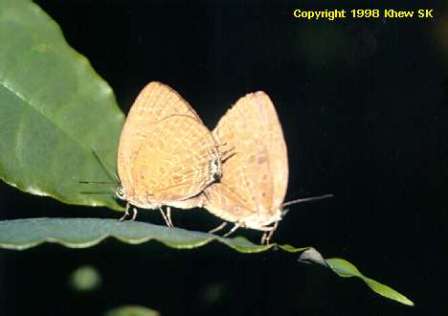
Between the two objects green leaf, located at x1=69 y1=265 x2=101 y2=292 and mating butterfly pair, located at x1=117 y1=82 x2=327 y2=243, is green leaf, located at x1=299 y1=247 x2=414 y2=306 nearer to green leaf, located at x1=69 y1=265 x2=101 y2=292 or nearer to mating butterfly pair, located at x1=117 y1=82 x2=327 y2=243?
green leaf, located at x1=69 y1=265 x2=101 y2=292

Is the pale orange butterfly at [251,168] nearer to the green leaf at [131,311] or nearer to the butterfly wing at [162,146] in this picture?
the butterfly wing at [162,146]

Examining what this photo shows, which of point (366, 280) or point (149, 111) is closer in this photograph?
point (366, 280)

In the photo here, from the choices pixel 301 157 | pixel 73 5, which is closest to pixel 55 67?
pixel 73 5

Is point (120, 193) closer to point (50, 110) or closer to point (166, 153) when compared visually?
point (166, 153)

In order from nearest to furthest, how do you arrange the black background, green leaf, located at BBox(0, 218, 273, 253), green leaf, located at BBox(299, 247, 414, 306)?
green leaf, located at BBox(0, 218, 273, 253) < green leaf, located at BBox(299, 247, 414, 306) < the black background

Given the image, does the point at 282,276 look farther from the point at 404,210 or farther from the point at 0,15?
the point at 404,210

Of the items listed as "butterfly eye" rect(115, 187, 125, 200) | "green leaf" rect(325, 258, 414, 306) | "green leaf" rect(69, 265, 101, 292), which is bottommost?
"green leaf" rect(69, 265, 101, 292)

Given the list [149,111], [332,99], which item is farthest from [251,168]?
[332,99]

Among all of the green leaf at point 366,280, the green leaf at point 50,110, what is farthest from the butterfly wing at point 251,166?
the green leaf at point 366,280

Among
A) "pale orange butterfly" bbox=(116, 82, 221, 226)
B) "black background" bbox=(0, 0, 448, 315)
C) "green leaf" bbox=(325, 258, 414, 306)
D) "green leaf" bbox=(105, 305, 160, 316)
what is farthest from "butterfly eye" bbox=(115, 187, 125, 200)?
"green leaf" bbox=(325, 258, 414, 306)
